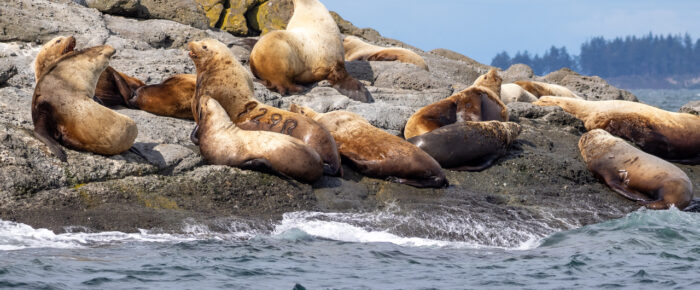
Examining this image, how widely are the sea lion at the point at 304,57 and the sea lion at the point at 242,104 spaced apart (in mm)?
1793

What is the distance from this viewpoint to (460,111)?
38.9 ft

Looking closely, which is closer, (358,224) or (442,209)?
(358,224)

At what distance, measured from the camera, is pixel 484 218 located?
8.57m

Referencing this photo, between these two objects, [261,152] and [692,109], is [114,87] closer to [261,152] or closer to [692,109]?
[261,152]

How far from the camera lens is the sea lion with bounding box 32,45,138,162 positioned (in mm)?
8477

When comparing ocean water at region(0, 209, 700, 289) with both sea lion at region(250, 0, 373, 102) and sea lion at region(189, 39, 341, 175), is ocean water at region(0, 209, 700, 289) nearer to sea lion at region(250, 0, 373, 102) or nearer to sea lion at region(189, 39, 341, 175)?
sea lion at region(189, 39, 341, 175)

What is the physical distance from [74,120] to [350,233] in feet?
9.80

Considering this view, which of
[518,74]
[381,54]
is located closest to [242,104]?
[381,54]

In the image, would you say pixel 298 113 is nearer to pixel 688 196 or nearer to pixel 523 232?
pixel 523 232

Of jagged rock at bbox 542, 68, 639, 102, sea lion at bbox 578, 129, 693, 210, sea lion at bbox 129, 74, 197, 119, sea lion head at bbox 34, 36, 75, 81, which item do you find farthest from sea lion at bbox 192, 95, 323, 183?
jagged rock at bbox 542, 68, 639, 102

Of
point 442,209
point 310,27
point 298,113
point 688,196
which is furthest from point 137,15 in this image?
point 688,196

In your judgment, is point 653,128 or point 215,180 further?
point 653,128

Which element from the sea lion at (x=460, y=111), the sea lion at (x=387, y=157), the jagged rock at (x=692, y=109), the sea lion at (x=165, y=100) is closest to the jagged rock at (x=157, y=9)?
the sea lion at (x=165, y=100)

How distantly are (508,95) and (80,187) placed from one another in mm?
8724
